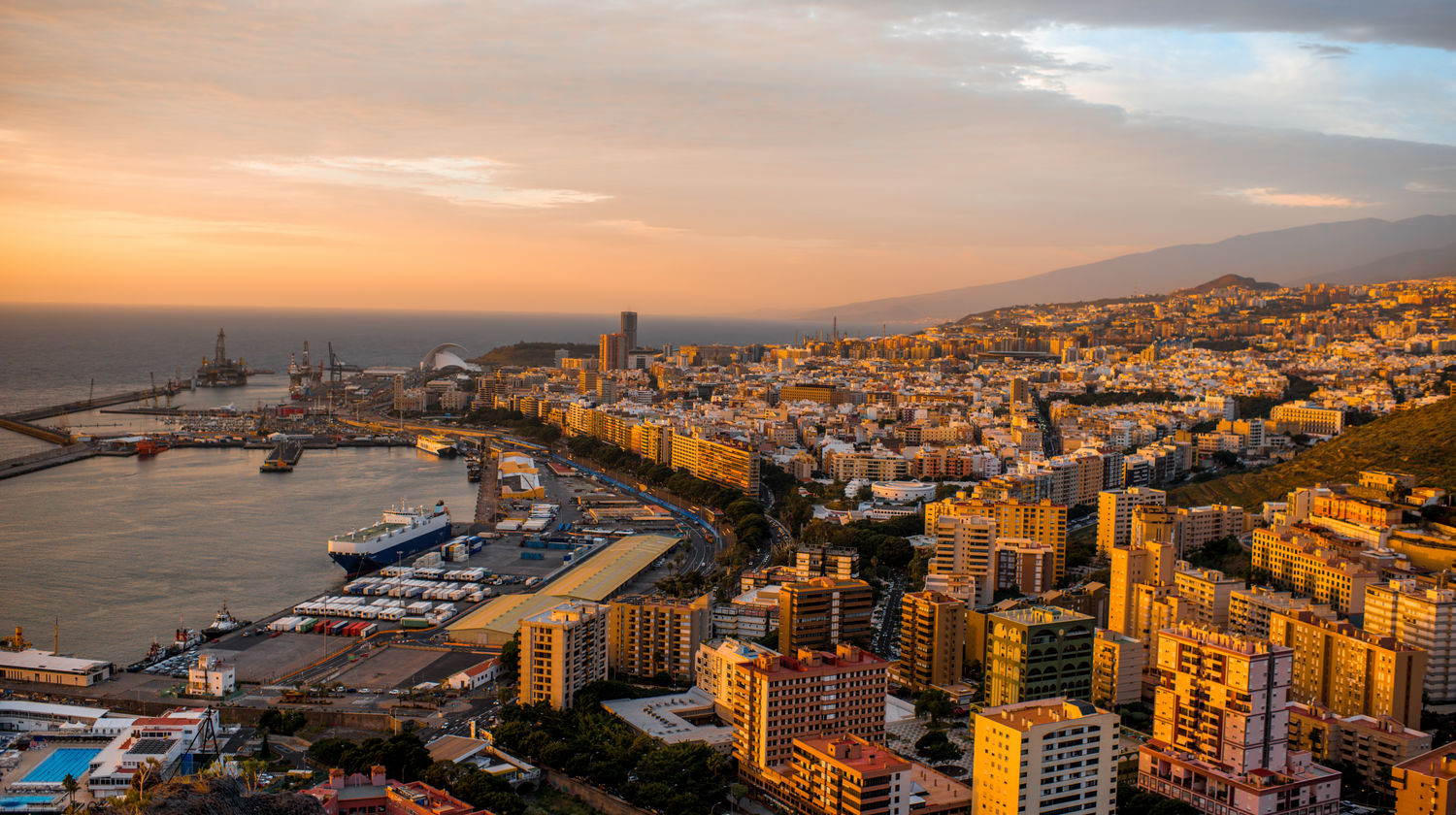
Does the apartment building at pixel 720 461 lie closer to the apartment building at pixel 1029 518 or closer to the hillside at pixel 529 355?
the apartment building at pixel 1029 518

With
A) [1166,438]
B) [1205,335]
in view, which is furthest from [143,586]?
[1205,335]

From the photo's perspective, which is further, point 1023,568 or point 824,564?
point 1023,568

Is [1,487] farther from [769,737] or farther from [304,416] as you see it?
[769,737]

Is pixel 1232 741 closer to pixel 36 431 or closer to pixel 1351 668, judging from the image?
pixel 1351 668

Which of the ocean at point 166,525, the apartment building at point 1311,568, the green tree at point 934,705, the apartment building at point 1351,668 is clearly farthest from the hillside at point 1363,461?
the ocean at point 166,525

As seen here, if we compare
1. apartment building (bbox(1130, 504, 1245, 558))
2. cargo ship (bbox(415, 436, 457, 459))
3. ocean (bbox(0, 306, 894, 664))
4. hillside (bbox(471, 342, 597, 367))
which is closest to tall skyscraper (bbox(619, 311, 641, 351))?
hillside (bbox(471, 342, 597, 367))

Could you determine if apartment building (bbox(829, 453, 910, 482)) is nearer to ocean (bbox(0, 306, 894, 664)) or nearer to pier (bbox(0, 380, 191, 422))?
ocean (bbox(0, 306, 894, 664))

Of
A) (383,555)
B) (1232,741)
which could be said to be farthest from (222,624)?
(1232,741)

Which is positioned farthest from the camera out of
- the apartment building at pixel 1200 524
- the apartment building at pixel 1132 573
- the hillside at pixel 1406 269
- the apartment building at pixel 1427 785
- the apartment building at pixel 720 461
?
the hillside at pixel 1406 269
